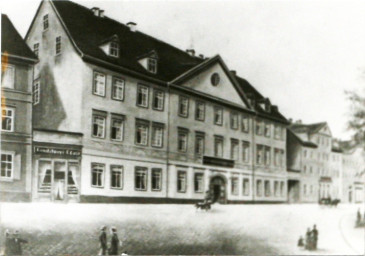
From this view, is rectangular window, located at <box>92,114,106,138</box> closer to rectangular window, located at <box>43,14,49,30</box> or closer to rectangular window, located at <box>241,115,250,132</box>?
rectangular window, located at <box>43,14,49,30</box>

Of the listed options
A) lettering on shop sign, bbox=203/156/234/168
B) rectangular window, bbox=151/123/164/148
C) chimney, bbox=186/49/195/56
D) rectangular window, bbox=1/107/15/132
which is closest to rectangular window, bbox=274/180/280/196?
lettering on shop sign, bbox=203/156/234/168

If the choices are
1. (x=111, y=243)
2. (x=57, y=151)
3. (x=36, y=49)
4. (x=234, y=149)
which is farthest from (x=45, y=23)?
(x=234, y=149)

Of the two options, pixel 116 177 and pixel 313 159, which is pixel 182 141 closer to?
pixel 116 177

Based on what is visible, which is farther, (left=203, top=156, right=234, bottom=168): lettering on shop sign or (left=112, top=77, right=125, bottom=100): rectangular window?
(left=203, top=156, right=234, bottom=168): lettering on shop sign

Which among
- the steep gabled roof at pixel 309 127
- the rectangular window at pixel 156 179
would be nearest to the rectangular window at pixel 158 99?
the rectangular window at pixel 156 179

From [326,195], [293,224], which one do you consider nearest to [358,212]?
[326,195]

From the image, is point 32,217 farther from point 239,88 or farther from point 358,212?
point 358,212
